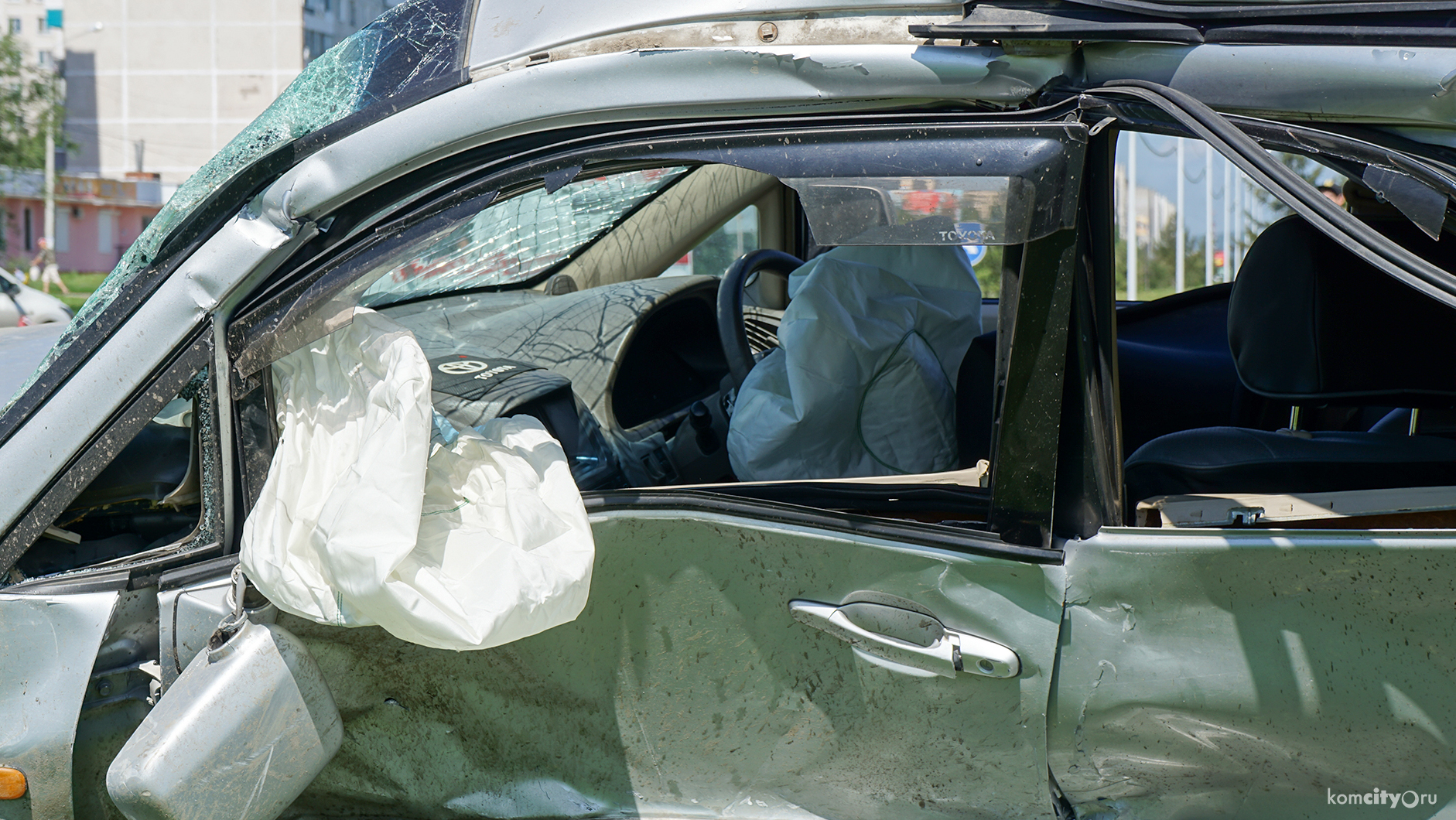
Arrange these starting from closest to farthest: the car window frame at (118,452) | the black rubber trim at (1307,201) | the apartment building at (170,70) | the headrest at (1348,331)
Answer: the black rubber trim at (1307,201)
the car window frame at (118,452)
the headrest at (1348,331)
the apartment building at (170,70)

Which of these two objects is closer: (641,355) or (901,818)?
(901,818)

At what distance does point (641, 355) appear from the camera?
2.57 meters

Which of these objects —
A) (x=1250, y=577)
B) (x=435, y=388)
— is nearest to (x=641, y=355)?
(x=435, y=388)

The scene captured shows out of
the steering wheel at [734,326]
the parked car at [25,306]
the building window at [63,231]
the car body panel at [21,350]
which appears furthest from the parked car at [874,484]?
the building window at [63,231]

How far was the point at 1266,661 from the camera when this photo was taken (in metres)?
1.39

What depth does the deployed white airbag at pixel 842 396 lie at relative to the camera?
199 cm

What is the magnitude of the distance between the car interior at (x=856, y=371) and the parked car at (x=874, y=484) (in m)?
0.01

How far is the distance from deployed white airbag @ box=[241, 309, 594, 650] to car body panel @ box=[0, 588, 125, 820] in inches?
11.1

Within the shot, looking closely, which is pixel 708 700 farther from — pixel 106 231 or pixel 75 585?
pixel 106 231

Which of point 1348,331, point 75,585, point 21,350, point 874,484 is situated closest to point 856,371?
point 874,484

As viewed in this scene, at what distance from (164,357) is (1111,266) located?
137cm

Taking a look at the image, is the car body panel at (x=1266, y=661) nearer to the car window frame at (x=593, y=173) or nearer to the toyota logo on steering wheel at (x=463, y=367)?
the car window frame at (x=593, y=173)

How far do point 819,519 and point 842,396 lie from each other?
1.76 ft

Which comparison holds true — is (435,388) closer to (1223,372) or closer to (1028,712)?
(1028,712)
